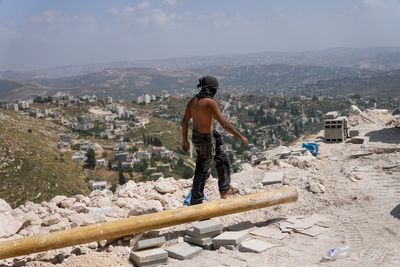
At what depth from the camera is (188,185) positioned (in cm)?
766

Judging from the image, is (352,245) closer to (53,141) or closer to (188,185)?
(188,185)

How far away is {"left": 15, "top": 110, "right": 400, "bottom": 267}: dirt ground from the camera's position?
16.0 ft

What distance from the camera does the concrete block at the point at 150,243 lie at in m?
5.05

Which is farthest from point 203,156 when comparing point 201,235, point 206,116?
point 201,235

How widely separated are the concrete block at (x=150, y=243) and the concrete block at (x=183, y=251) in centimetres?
13

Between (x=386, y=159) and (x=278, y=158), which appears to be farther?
(x=278, y=158)

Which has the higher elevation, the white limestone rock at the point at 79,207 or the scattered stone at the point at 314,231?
the white limestone rock at the point at 79,207

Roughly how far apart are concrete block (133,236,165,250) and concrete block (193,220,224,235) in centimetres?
42

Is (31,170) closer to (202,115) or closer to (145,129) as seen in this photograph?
(202,115)

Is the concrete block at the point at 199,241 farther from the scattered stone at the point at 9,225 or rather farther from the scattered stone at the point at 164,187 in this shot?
the scattered stone at the point at 9,225

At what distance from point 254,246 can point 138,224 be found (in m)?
1.37

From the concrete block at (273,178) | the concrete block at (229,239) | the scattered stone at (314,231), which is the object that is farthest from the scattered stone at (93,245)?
the concrete block at (273,178)

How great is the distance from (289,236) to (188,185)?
255 centimetres

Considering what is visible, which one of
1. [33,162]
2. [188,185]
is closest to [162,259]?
[188,185]
